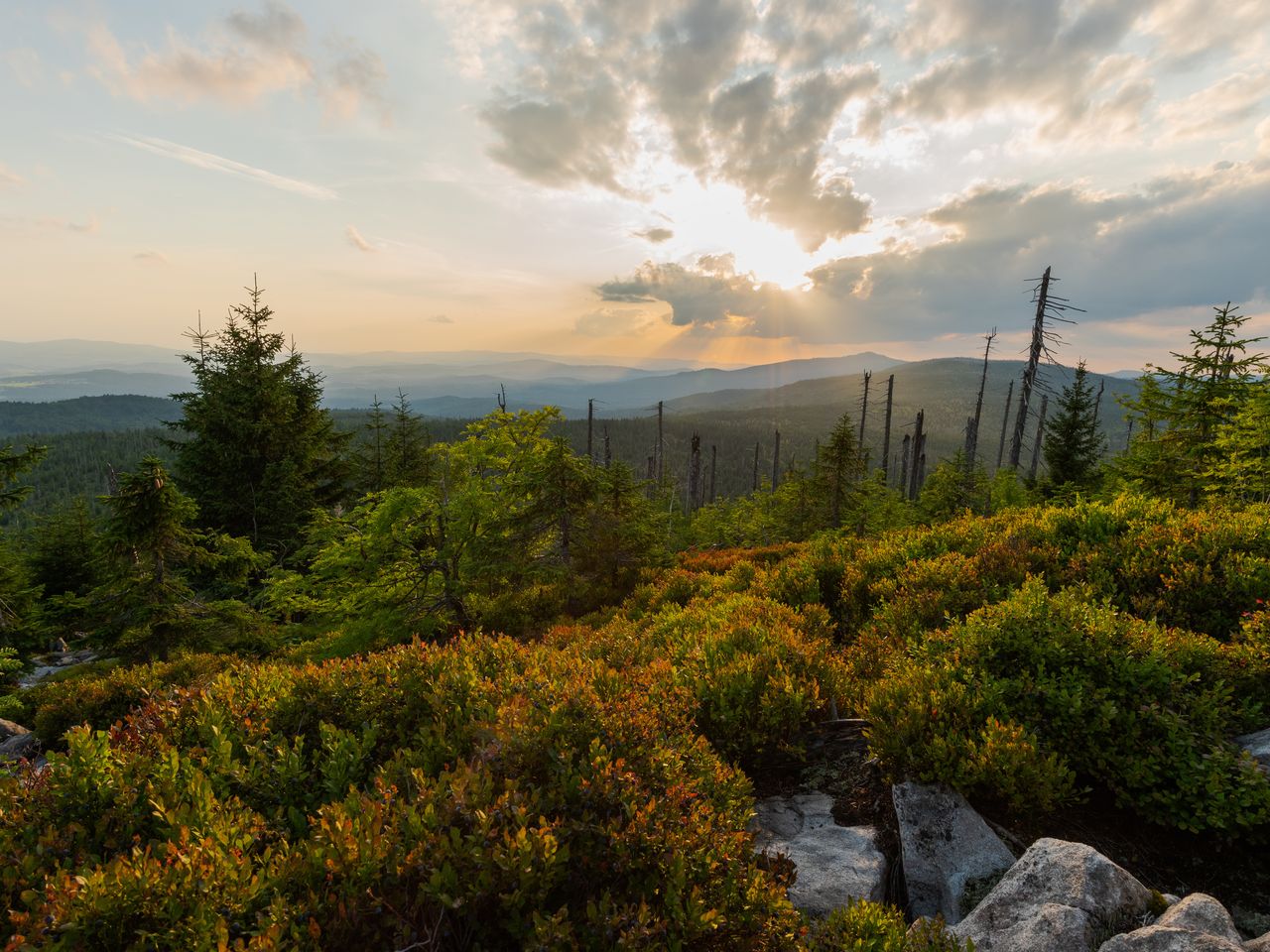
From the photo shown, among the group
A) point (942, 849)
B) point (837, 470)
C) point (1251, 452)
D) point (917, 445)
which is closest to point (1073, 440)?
point (917, 445)

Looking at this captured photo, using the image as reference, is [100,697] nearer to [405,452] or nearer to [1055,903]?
[1055,903]

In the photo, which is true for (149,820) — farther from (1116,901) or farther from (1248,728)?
(1248,728)

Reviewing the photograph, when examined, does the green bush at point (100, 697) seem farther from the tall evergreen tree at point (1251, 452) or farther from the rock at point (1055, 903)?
the tall evergreen tree at point (1251, 452)

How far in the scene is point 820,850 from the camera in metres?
4.12

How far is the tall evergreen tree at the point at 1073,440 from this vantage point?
26688 millimetres

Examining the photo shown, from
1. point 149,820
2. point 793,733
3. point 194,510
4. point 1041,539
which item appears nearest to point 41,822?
point 149,820

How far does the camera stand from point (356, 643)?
10625 millimetres

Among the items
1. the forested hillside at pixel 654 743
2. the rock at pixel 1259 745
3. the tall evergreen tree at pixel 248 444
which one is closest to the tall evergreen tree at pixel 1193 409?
the forested hillside at pixel 654 743

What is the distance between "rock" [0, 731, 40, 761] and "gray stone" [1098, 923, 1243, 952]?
591 inches

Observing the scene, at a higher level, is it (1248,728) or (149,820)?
(149,820)

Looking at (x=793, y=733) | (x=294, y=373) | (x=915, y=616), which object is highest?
(x=294, y=373)

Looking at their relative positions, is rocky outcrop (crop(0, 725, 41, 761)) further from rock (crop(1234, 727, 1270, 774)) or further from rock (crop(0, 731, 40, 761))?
rock (crop(1234, 727, 1270, 774))

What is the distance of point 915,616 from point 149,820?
24.6 ft

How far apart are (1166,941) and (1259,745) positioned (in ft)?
9.24
